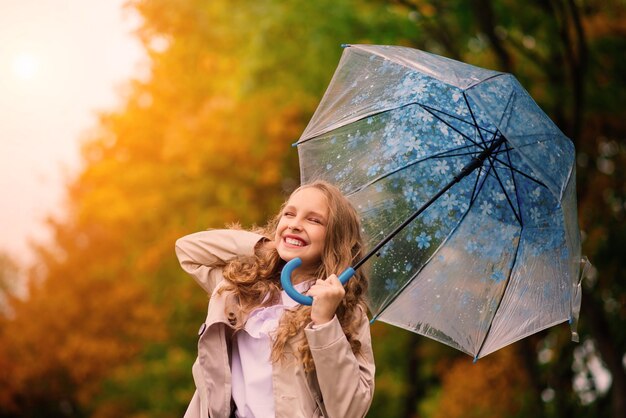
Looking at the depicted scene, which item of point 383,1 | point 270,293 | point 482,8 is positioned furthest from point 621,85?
point 270,293

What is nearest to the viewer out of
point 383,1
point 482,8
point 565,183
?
point 565,183

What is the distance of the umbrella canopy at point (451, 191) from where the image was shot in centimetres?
393

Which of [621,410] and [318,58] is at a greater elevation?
[318,58]

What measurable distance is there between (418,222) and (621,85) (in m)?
7.50

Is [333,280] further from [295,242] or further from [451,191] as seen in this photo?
[451,191]

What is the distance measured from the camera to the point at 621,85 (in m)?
10.8

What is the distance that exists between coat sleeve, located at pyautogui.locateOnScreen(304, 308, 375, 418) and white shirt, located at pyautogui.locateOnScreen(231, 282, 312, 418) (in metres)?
0.25

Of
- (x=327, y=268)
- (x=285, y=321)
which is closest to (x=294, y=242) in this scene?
(x=327, y=268)

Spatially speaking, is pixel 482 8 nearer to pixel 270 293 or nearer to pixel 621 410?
pixel 621 410

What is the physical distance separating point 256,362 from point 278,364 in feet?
0.55

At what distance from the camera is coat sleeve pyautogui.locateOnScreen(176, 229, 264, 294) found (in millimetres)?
3568

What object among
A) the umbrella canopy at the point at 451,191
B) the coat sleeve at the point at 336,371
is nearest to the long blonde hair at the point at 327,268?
the coat sleeve at the point at 336,371

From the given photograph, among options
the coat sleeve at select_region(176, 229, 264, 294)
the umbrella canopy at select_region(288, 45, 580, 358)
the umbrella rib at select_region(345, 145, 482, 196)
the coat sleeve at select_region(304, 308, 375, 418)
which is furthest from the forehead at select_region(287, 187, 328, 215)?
the umbrella rib at select_region(345, 145, 482, 196)

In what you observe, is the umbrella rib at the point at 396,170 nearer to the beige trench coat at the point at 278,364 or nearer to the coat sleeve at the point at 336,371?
the beige trench coat at the point at 278,364
